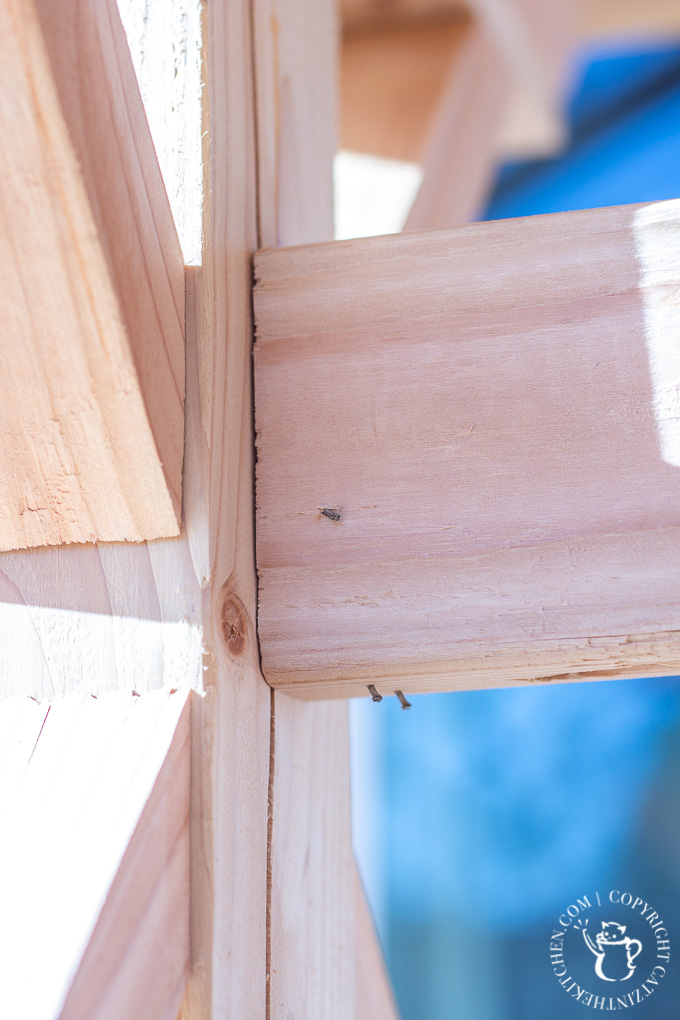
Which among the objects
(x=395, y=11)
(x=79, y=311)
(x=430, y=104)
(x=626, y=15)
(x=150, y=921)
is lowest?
(x=150, y=921)

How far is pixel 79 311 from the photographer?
261 millimetres

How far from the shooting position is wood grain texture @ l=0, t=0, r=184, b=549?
243 millimetres

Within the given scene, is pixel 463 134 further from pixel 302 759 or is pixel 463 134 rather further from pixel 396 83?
pixel 302 759

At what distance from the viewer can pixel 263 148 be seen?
39 cm

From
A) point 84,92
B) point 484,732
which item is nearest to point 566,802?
point 484,732

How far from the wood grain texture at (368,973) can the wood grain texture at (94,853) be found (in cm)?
22

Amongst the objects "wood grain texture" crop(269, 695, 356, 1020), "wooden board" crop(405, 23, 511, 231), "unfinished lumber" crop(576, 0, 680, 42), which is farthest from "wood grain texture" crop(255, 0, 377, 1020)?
"unfinished lumber" crop(576, 0, 680, 42)

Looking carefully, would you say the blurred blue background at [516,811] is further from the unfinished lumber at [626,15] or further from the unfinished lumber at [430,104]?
the unfinished lumber at [430,104]

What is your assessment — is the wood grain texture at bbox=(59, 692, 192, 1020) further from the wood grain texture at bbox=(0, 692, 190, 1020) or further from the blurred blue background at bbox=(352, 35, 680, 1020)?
the blurred blue background at bbox=(352, 35, 680, 1020)

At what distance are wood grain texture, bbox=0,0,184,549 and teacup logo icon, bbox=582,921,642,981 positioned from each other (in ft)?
1.01

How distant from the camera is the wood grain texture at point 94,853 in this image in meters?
0.25

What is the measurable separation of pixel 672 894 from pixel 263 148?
1.65 meters

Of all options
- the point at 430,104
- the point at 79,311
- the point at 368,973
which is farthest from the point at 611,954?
the point at 430,104

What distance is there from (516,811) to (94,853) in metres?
1.89
